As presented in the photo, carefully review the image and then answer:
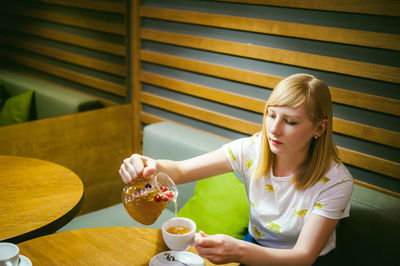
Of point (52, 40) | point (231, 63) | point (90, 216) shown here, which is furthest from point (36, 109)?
point (231, 63)

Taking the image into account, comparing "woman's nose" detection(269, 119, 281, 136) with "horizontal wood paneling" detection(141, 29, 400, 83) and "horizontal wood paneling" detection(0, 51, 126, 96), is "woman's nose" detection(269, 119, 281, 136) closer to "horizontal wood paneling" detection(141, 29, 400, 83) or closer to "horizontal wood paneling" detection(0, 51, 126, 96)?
"horizontal wood paneling" detection(141, 29, 400, 83)

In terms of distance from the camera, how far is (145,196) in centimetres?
130

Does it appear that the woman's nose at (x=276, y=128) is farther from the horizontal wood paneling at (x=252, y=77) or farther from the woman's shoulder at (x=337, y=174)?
the horizontal wood paneling at (x=252, y=77)

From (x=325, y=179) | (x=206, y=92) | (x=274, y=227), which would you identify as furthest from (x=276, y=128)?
(x=206, y=92)

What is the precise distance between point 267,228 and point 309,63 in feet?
3.10

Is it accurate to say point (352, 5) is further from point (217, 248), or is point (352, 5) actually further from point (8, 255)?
point (8, 255)

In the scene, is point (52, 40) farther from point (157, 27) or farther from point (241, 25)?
point (241, 25)

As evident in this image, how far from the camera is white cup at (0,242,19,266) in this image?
1.09 metres

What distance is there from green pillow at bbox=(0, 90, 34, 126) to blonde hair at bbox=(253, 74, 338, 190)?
191 cm

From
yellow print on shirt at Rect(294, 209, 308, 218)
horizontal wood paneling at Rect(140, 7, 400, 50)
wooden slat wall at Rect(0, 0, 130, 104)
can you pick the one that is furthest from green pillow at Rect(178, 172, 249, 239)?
wooden slat wall at Rect(0, 0, 130, 104)

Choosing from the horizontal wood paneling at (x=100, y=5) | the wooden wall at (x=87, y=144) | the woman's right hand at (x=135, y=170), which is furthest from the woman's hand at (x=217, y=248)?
the horizontal wood paneling at (x=100, y=5)

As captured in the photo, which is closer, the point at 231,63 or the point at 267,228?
the point at 267,228

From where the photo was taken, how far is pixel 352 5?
1943 mm

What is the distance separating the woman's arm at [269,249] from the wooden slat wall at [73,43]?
2.21 meters
